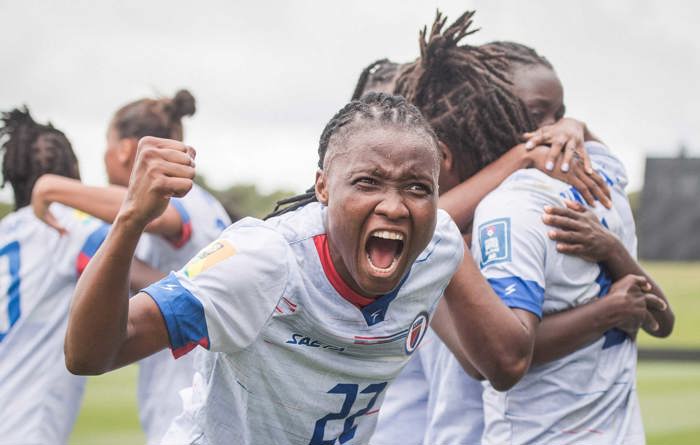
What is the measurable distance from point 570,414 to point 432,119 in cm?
112

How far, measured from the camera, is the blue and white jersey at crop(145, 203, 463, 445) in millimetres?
2268

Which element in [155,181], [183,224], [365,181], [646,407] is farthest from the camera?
[646,407]

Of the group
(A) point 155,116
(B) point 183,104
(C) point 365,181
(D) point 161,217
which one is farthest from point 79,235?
(C) point 365,181

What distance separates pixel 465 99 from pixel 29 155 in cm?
260

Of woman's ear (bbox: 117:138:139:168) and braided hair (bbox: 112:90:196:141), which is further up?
braided hair (bbox: 112:90:196:141)

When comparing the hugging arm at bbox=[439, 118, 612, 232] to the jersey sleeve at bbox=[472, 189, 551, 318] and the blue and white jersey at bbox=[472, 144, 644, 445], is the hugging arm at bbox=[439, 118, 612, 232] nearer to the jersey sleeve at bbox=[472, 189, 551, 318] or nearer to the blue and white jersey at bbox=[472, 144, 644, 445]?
the blue and white jersey at bbox=[472, 144, 644, 445]

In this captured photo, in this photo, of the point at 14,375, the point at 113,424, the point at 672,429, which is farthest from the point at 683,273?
the point at 14,375

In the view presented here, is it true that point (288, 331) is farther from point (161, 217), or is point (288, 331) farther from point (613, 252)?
point (161, 217)

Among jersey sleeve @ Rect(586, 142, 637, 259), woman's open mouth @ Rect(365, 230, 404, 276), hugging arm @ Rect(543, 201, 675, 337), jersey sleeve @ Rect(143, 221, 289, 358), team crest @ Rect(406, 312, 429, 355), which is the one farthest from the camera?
jersey sleeve @ Rect(586, 142, 637, 259)

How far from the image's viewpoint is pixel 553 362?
3043mm

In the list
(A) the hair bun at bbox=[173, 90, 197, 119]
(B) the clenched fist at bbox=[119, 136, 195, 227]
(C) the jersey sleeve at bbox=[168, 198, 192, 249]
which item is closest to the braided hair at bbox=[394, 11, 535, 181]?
(B) the clenched fist at bbox=[119, 136, 195, 227]

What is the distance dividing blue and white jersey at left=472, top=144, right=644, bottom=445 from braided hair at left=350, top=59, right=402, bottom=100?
3.97 ft

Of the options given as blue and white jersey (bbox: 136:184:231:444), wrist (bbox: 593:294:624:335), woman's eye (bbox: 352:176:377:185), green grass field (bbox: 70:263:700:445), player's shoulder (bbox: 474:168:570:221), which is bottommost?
green grass field (bbox: 70:263:700:445)

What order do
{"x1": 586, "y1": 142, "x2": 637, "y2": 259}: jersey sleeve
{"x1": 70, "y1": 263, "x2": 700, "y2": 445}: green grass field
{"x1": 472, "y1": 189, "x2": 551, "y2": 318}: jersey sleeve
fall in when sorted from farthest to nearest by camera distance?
{"x1": 70, "y1": 263, "x2": 700, "y2": 445}: green grass field < {"x1": 586, "y1": 142, "x2": 637, "y2": 259}: jersey sleeve < {"x1": 472, "y1": 189, "x2": 551, "y2": 318}: jersey sleeve
